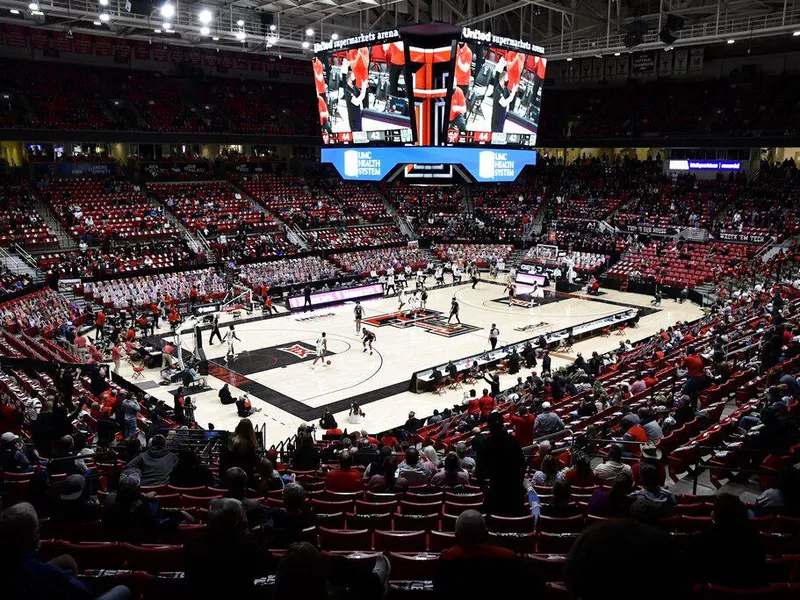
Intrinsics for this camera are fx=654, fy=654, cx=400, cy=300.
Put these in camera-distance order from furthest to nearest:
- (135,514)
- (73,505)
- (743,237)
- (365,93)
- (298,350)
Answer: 1. (743,237)
2. (365,93)
3. (298,350)
4. (73,505)
5. (135,514)

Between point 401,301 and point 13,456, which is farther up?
point 13,456

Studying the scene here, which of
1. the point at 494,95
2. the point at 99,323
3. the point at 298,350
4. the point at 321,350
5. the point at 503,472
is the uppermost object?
the point at 494,95

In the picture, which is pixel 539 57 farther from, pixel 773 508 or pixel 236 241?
pixel 773 508

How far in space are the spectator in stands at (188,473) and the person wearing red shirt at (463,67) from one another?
67.7 ft

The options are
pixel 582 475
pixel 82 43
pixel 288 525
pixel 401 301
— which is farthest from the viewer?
pixel 82 43

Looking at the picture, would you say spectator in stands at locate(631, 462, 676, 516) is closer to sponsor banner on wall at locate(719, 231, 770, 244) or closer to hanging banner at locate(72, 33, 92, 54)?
sponsor banner on wall at locate(719, 231, 770, 244)

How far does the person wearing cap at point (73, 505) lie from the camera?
18.7 ft

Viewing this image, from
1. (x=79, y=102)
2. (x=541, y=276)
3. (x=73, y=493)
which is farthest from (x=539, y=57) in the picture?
(x=79, y=102)

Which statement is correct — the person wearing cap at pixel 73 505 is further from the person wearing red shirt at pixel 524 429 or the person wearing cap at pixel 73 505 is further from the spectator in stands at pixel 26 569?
the person wearing red shirt at pixel 524 429

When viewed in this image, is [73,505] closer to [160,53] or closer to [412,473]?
[412,473]

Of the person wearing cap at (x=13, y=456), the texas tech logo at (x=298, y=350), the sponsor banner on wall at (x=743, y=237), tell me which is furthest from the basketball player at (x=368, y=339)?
the sponsor banner on wall at (x=743, y=237)

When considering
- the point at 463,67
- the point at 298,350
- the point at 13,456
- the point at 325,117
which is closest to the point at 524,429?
the point at 13,456

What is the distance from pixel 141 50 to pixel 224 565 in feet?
169

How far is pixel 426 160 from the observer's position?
25891 millimetres
